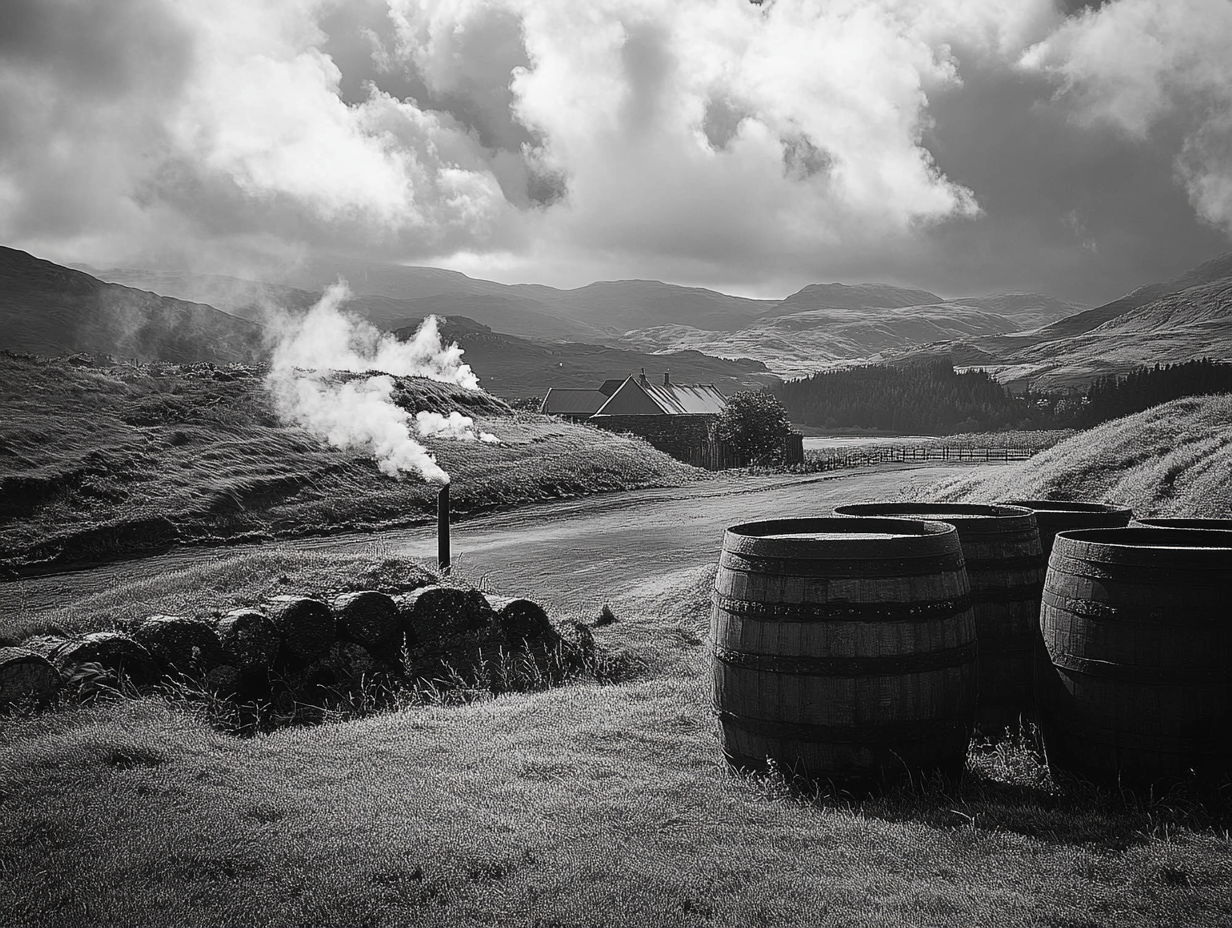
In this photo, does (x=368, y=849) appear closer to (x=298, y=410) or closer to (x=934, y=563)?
(x=934, y=563)

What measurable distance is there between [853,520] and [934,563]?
52.6 inches

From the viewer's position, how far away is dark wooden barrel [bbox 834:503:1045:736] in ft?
20.6

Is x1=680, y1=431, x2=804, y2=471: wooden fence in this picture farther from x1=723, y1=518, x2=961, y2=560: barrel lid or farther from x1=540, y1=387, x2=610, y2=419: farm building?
x1=723, y1=518, x2=961, y2=560: barrel lid

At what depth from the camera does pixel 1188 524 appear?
670cm

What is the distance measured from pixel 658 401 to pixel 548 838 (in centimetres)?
6627

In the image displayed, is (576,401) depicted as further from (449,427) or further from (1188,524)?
(1188,524)

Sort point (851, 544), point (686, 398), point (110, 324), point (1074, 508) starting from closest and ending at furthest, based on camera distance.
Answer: point (851, 544) < point (1074, 508) < point (686, 398) < point (110, 324)

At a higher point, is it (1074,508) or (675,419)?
(675,419)

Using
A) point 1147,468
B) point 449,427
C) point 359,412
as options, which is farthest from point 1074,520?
point 449,427

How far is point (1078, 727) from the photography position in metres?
5.40

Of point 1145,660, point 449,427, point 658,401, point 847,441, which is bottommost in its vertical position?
point 1145,660

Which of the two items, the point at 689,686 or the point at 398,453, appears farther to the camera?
the point at 398,453

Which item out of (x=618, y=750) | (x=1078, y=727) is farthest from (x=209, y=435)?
(x=1078, y=727)

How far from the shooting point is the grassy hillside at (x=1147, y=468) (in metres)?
15.1
